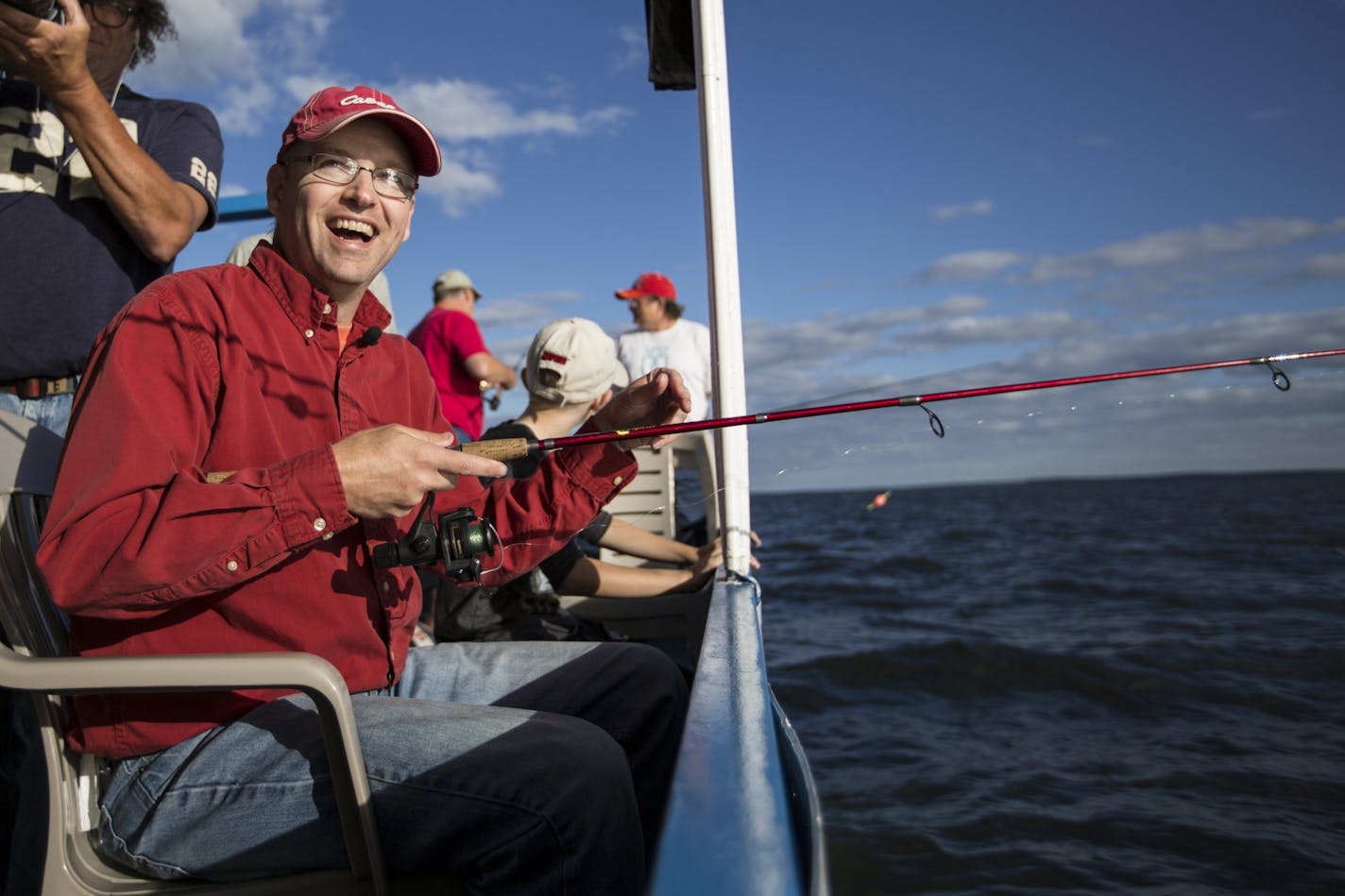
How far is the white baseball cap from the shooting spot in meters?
3.41

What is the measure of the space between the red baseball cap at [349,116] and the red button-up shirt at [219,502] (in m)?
0.25

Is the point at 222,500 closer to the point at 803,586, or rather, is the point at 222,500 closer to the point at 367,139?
the point at 367,139

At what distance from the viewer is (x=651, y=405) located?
2.36 meters

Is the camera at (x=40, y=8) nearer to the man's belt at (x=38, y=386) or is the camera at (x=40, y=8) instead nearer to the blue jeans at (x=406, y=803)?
the man's belt at (x=38, y=386)

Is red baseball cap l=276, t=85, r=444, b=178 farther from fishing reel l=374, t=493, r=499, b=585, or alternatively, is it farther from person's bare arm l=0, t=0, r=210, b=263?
fishing reel l=374, t=493, r=499, b=585

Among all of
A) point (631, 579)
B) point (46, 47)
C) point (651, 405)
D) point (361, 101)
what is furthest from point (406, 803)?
point (631, 579)

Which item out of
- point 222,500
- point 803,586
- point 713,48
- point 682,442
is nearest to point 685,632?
point 682,442

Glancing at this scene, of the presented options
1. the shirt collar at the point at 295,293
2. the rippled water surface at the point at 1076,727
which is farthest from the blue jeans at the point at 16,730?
the rippled water surface at the point at 1076,727

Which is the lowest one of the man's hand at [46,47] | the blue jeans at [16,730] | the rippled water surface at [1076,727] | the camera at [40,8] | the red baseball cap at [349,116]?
the rippled water surface at [1076,727]

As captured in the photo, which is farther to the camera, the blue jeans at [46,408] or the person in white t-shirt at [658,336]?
the person in white t-shirt at [658,336]

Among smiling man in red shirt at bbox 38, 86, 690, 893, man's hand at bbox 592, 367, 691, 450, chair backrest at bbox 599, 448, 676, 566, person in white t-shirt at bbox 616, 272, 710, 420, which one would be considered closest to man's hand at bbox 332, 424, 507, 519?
smiling man in red shirt at bbox 38, 86, 690, 893

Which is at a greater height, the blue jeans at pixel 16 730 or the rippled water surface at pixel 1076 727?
the blue jeans at pixel 16 730

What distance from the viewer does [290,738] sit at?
1.53m

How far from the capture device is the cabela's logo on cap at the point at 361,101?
6.33 ft
